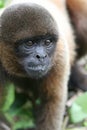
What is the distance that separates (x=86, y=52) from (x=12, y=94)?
55.4 inches

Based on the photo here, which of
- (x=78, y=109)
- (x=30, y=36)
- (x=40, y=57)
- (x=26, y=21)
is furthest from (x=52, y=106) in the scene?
(x=26, y=21)

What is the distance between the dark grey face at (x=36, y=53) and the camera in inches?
211

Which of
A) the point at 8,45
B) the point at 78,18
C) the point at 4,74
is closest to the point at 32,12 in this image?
the point at 8,45

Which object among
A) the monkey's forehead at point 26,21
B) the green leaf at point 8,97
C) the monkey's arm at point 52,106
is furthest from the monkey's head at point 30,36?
the green leaf at point 8,97

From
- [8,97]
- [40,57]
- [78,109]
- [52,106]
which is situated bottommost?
→ [78,109]

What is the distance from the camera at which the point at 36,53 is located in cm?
535

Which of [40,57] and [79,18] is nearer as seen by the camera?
[40,57]

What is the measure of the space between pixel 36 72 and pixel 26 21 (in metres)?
0.56

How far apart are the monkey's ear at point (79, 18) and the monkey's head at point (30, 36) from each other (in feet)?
5.45

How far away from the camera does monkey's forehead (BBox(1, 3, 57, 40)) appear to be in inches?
208

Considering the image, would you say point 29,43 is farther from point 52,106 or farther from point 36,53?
point 52,106

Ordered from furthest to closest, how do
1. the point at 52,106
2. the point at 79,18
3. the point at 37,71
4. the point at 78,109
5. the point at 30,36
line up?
1. the point at 79,18
2. the point at 78,109
3. the point at 52,106
4. the point at 37,71
5. the point at 30,36

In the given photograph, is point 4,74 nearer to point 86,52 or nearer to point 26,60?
point 26,60

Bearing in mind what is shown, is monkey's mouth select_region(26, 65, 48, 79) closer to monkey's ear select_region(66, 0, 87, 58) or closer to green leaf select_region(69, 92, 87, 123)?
green leaf select_region(69, 92, 87, 123)
